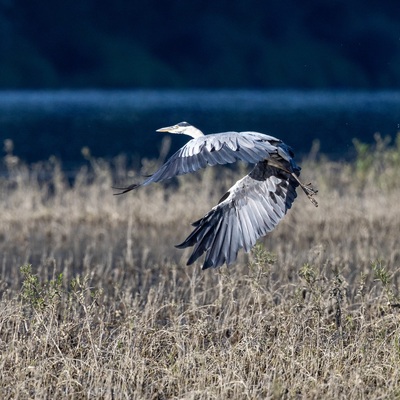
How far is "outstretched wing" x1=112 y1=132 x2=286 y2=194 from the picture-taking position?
5672 mm

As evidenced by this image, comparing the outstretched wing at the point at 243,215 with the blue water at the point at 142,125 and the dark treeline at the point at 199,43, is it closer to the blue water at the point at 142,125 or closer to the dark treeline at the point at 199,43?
the blue water at the point at 142,125

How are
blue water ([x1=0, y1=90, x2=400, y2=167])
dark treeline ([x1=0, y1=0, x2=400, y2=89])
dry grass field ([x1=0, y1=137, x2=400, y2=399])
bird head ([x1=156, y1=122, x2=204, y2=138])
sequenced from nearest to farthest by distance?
dry grass field ([x1=0, y1=137, x2=400, y2=399]) → bird head ([x1=156, y1=122, x2=204, y2=138]) → blue water ([x1=0, y1=90, x2=400, y2=167]) → dark treeline ([x1=0, y1=0, x2=400, y2=89])

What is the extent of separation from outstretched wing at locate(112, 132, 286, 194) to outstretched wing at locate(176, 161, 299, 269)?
1.69ft

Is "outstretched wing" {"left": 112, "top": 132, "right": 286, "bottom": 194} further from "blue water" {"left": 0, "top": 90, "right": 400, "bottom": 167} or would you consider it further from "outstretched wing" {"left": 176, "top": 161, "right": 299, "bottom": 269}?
"blue water" {"left": 0, "top": 90, "right": 400, "bottom": 167}

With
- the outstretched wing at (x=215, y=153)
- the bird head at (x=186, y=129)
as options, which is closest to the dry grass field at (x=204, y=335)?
the outstretched wing at (x=215, y=153)

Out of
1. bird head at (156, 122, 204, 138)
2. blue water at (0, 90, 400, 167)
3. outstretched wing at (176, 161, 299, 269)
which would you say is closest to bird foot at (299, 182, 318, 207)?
outstretched wing at (176, 161, 299, 269)

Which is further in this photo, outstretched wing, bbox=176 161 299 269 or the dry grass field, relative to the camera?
outstretched wing, bbox=176 161 299 269

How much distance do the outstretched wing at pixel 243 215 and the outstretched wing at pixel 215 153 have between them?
52cm

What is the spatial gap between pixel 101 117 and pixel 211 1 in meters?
49.4

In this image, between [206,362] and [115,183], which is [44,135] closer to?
[115,183]

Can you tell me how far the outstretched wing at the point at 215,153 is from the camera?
18.6 ft

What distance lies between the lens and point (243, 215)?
648cm

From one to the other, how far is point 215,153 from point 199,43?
83.5m

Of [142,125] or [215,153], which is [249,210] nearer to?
[215,153]
